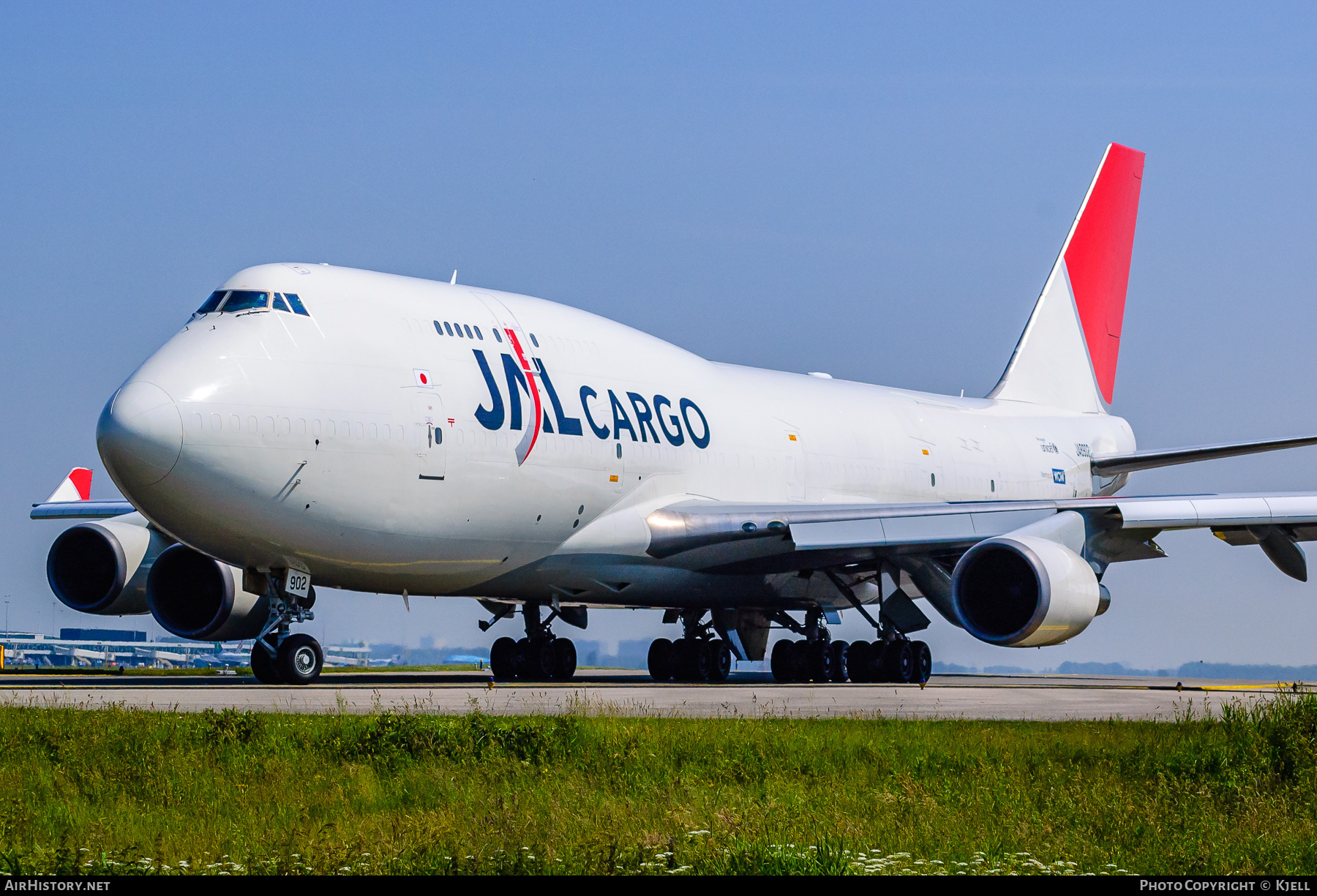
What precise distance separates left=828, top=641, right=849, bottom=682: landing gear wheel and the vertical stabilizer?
9859mm

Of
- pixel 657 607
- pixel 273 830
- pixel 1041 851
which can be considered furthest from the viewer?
pixel 657 607

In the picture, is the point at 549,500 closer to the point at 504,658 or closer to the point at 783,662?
the point at 504,658

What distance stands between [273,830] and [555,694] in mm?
9327

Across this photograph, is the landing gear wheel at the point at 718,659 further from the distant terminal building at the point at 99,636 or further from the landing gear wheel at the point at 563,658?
the distant terminal building at the point at 99,636

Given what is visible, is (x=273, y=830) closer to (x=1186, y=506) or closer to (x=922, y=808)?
(x=922, y=808)

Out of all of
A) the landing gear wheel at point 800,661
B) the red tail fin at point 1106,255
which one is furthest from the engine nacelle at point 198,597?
the red tail fin at point 1106,255

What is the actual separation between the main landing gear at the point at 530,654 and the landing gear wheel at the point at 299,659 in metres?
5.25

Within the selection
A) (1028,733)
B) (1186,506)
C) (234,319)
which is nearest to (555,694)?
(234,319)

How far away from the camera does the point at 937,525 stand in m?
21.0

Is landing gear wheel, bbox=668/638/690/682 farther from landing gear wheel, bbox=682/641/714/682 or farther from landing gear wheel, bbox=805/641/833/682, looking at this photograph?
→ landing gear wheel, bbox=805/641/833/682

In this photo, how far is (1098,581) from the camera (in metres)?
20.4

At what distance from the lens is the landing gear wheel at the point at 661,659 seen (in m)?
24.1

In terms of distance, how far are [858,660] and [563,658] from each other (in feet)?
14.4

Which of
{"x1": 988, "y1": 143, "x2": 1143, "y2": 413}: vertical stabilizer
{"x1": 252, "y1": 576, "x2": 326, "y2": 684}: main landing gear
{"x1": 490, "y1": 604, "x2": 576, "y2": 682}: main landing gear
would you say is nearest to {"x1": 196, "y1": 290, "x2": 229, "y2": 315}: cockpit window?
{"x1": 252, "y1": 576, "x2": 326, "y2": 684}: main landing gear
